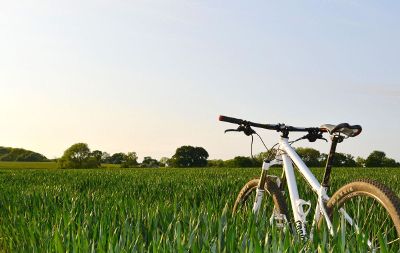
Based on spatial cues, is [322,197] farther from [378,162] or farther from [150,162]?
[150,162]

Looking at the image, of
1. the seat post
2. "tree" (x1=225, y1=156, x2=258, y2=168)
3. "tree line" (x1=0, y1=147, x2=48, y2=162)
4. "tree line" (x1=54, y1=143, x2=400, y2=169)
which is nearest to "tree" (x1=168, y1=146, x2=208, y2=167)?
"tree line" (x1=54, y1=143, x2=400, y2=169)

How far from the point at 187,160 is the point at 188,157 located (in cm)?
166

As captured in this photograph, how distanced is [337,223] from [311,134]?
1587 millimetres

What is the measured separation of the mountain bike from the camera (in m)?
3.46

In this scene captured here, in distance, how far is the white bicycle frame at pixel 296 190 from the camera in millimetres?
4168

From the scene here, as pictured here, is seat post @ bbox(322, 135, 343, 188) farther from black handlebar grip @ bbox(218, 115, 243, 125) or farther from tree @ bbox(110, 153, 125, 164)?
tree @ bbox(110, 153, 125, 164)

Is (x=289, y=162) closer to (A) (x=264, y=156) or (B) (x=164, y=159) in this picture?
(A) (x=264, y=156)

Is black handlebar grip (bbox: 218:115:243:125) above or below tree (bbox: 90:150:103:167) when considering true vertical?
below

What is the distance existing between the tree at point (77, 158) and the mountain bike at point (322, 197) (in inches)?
3539

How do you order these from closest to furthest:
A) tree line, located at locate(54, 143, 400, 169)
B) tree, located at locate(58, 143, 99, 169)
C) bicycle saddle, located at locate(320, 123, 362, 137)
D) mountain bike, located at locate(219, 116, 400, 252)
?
mountain bike, located at locate(219, 116, 400, 252) < bicycle saddle, located at locate(320, 123, 362, 137) < tree line, located at locate(54, 143, 400, 169) < tree, located at locate(58, 143, 99, 169)

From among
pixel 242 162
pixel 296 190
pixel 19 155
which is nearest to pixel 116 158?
pixel 242 162

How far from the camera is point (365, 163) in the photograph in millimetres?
62062

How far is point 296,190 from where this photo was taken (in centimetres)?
482

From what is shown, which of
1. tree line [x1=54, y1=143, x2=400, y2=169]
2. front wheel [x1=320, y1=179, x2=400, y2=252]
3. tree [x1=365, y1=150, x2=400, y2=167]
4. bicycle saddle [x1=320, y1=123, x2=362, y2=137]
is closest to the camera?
front wheel [x1=320, y1=179, x2=400, y2=252]
